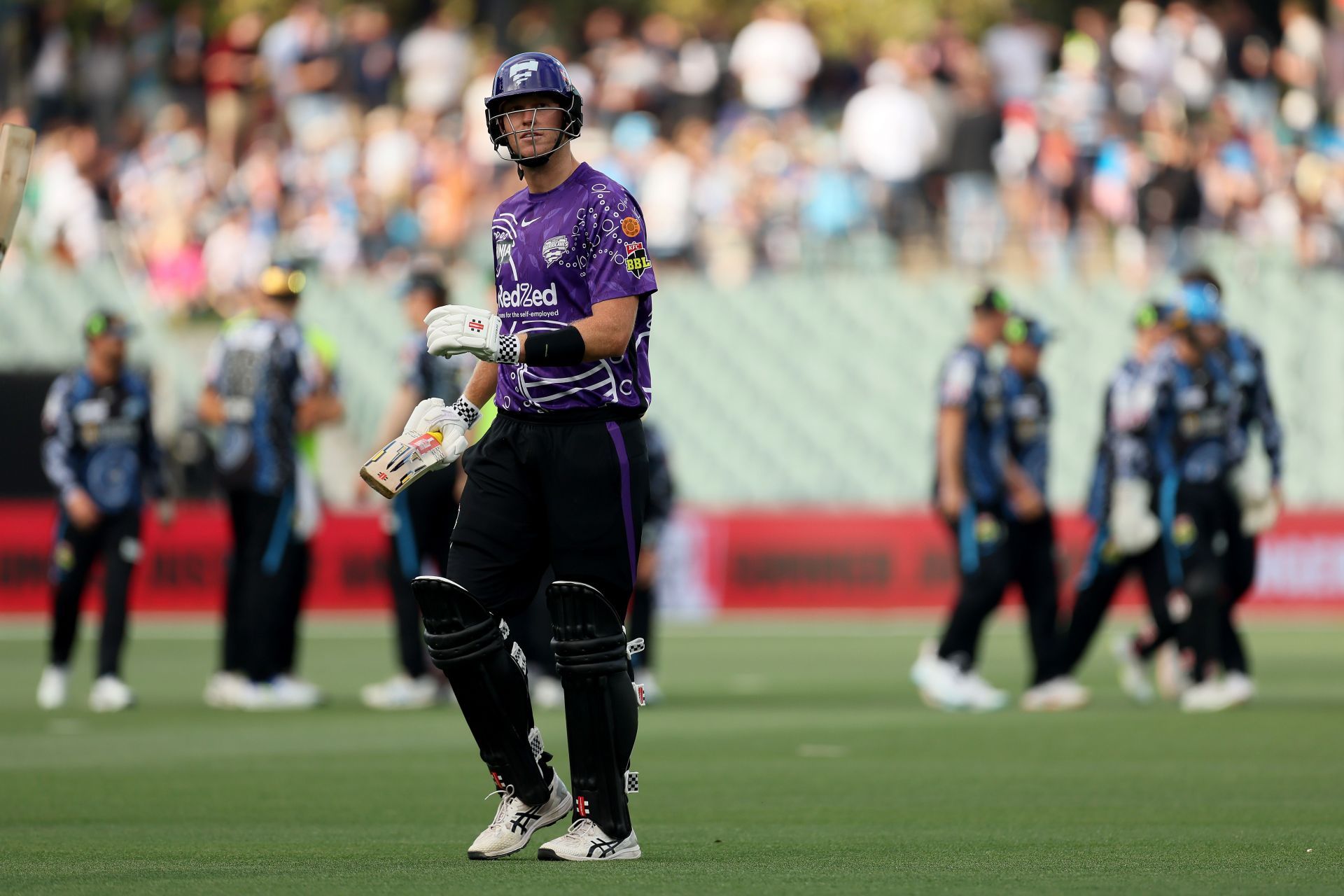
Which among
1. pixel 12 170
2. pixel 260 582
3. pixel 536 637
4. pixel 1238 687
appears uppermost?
pixel 12 170

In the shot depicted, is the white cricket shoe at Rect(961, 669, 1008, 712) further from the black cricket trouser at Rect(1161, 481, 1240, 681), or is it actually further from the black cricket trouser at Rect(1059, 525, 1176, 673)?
the black cricket trouser at Rect(1161, 481, 1240, 681)

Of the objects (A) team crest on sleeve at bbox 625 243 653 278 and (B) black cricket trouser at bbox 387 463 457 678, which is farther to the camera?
(B) black cricket trouser at bbox 387 463 457 678

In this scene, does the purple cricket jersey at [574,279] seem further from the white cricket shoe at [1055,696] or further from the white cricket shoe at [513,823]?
the white cricket shoe at [1055,696]

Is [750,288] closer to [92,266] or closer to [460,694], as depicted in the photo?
[92,266]

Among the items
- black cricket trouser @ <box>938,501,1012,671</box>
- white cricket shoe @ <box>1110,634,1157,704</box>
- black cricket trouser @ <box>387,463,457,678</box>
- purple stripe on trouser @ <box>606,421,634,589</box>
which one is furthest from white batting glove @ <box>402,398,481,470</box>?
white cricket shoe @ <box>1110,634,1157,704</box>

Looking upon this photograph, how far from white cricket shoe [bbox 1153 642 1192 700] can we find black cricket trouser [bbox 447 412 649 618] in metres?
8.12

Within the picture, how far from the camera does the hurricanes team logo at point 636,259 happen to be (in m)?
7.21

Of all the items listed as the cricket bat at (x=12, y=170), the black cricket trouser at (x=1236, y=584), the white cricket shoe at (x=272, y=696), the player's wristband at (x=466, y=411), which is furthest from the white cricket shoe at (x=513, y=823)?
the black cricket trouser at (x=1236, y=584)

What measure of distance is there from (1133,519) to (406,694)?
454cm

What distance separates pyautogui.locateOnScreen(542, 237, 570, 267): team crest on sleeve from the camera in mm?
7234

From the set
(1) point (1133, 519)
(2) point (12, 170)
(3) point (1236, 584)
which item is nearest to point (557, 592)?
(2) point (12, 170)

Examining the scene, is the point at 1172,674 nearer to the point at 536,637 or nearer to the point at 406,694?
the point at 536,637

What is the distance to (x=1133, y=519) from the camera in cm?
1412

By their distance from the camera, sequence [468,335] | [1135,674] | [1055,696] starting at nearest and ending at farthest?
[468,335]
[1055,696]
[1135,674]
